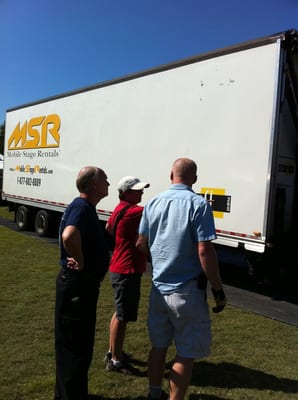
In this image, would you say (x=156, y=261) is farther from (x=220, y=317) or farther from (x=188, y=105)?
(x=188, y=105)

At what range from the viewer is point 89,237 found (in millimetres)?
2998

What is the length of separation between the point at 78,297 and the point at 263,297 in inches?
172

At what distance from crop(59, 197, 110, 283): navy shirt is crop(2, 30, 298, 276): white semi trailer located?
3.53m

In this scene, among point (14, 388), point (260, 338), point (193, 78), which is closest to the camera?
point (14, 388)

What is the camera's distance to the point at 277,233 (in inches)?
255

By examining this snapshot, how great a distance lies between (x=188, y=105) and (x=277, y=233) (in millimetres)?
2499

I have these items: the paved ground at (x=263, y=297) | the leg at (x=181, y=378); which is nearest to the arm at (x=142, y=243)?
the leg at (x=181, y=378)

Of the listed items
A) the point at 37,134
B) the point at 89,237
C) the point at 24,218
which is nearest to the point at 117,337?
the point at 89,237

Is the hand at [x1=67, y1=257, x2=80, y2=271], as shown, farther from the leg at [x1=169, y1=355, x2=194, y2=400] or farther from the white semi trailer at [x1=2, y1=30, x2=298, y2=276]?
the white semi trailer at [x1=2, y1=30, x2=298, y2=276]

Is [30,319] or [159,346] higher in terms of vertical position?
[159,346]

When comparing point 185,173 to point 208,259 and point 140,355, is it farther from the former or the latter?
point 140,355

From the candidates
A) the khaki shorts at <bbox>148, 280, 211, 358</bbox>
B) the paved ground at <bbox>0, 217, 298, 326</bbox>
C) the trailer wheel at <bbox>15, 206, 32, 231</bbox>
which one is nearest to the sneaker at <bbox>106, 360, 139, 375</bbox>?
the khaki shorts at <bbox>148, 280, 211, 358</bbox>

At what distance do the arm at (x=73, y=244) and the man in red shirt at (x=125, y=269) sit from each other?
837mm

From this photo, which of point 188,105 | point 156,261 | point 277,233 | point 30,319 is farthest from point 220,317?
point 188,105
